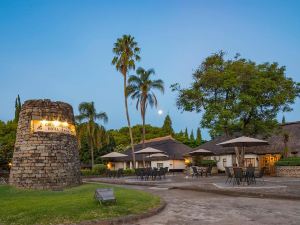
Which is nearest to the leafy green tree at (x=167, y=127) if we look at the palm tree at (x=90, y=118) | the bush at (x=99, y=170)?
the palm tree at (x=90, y=118)

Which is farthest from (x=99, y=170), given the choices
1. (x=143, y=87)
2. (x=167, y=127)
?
(x=167, y=127)

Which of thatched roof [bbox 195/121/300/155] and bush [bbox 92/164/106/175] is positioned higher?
thatched roof [bbox 195/121/300/155]

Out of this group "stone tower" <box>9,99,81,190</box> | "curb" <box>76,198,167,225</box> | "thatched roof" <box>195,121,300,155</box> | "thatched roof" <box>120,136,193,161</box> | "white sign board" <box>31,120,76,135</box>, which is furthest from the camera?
"thatched roof" <box>120,136,193,161</box>

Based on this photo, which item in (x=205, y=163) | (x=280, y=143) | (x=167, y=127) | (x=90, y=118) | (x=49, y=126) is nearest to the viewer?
(x=49, y=126)

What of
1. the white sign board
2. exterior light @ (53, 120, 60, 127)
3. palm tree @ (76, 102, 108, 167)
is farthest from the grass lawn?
palm tree @ (76, 102, 108, 167)

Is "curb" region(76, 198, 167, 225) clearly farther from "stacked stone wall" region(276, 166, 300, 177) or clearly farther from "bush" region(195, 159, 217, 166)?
"bush" region(195, 159, 217, 166)

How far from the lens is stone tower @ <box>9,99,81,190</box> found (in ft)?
63.5

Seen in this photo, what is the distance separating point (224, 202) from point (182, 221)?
397cm

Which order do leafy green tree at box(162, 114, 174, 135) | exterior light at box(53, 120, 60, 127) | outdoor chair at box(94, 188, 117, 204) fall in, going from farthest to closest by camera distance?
leafy green tree at box(162, 114, 174, 135) → exterior light at box(53, 120, 60, 127) → outdoor chair at box(94, 188, 117, 204)

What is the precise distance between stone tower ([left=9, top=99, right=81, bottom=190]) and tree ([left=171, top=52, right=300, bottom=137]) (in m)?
11.5

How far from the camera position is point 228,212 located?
1002 cm

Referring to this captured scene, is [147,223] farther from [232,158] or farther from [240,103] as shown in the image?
[232,158]

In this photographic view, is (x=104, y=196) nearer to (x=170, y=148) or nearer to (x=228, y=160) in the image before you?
(x=228, y=160)

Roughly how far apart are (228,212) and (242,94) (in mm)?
16996
